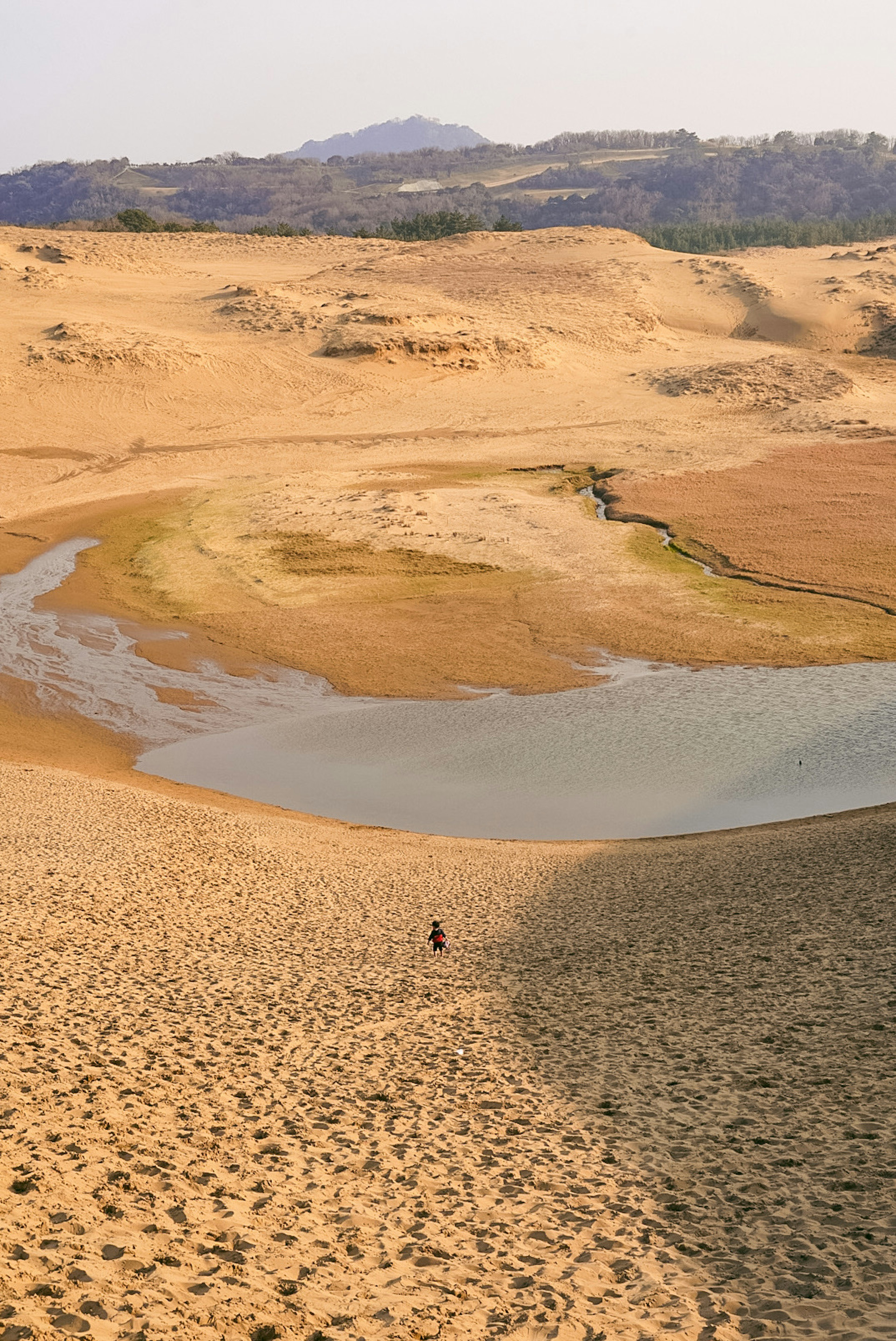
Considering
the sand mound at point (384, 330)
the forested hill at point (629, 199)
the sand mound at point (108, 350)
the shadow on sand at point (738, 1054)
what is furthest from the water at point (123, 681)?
the forested hill at point (629, 199)

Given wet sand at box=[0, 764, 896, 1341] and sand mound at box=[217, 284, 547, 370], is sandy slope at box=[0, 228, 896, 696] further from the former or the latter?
wet sand at box=[0, 764, 896, 1341]

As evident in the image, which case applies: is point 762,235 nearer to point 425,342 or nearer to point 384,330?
point 425,342

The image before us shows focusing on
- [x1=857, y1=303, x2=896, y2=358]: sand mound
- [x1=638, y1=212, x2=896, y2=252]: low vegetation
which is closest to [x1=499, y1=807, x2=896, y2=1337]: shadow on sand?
[x1=857, y1=303, x2=896, y2=358]: sand mound

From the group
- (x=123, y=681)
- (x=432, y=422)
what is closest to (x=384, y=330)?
(x=432, y=422)

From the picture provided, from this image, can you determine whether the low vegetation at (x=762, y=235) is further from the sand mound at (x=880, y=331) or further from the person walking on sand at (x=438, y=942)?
the person walking on sand at (x=438, y=942)

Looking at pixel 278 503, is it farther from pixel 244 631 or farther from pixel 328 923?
pixel 328 923

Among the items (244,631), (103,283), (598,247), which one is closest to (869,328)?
(598,247)
